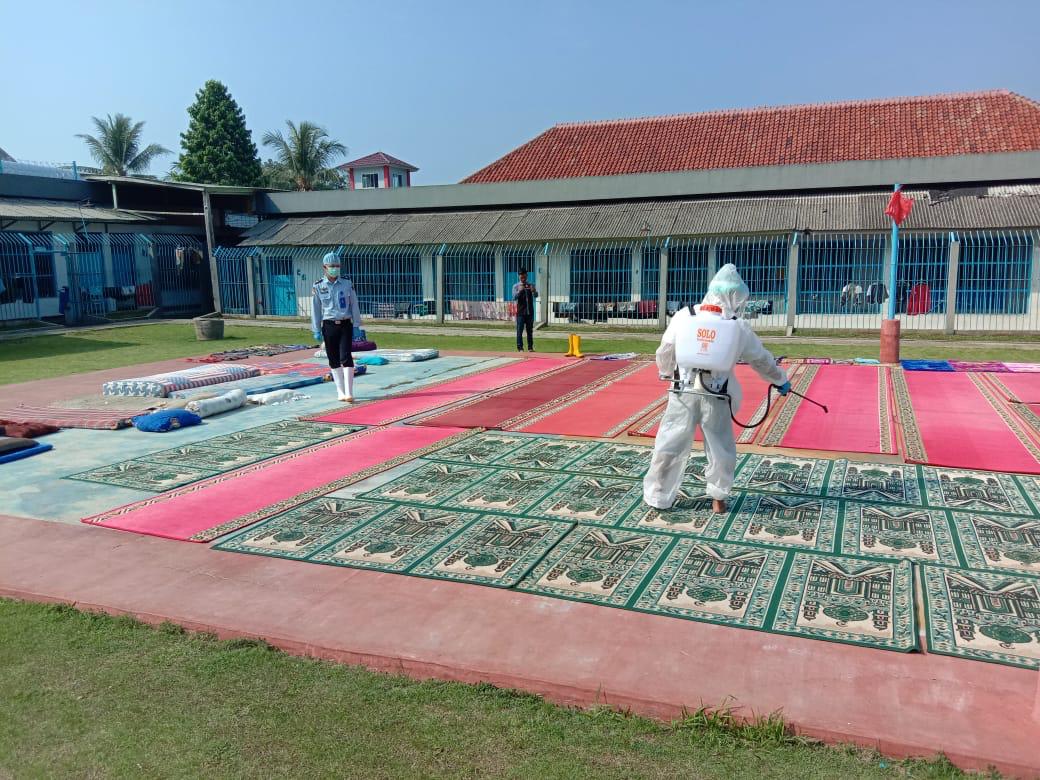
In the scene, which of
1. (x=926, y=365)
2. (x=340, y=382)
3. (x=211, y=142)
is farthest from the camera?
(x=211, y=142)

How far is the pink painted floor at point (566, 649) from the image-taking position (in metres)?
3.02

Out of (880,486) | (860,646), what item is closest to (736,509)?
(880,486)

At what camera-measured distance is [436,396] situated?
1017 centimetres

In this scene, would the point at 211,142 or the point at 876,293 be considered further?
the point at 211,142

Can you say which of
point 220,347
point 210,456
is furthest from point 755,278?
point 210,456

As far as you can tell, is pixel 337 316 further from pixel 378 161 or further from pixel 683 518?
pixel 378 161

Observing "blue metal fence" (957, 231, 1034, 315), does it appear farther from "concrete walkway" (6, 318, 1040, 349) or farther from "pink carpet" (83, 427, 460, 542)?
"pink carpet" (83, 427, 460, 542)

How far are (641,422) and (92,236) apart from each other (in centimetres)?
2150

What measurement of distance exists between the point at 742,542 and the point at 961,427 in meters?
4.35

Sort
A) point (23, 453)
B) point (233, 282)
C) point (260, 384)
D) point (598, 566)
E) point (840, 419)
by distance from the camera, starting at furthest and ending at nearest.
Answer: point (233, 282), point (260, 384), point (840, 419), point (23, 453), point (598, 566)

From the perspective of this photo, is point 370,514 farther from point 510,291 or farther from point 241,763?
point 510,291

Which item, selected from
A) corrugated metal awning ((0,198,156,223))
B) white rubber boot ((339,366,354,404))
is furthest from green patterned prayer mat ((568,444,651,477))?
corrugated metal awning ((0,198,156,223))

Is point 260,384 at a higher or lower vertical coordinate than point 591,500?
higher

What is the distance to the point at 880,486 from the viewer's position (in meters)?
5.99
